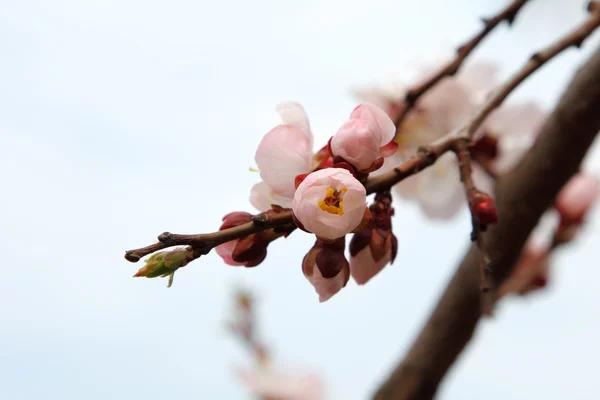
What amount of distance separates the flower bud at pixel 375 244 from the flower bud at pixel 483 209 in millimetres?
68

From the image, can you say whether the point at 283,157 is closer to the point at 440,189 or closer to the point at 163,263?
the point at 163,263

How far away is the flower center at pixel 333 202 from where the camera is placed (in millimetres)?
429

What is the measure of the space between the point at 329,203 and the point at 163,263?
12 cm

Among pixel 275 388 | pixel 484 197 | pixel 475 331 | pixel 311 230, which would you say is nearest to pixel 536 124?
pixel 475 331

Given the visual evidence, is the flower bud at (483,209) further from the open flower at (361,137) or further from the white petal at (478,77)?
the white petal at (478,77)

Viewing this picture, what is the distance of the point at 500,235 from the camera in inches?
39.7

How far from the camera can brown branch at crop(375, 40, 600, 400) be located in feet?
3.04

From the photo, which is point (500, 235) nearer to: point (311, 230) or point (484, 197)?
point (484, 197)

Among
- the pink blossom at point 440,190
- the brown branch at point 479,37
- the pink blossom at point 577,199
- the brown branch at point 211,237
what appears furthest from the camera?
the pink blossom at point 577,199

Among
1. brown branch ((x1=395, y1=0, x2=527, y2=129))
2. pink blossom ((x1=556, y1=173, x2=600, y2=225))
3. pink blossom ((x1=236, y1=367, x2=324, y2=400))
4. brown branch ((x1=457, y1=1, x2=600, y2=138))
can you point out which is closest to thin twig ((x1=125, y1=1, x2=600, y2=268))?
brown branch ((x1=457, y1=1, x2=600, y2=138))

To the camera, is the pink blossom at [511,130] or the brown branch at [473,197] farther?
the pink blossom at [511,130]

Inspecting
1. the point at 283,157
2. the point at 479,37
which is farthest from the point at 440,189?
the point at 283,157

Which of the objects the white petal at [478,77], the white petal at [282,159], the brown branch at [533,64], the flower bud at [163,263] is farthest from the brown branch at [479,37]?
the flower bud at [163,263]

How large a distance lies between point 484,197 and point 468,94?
62 cm
